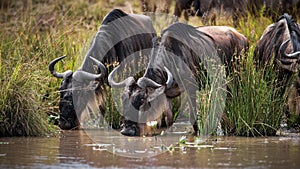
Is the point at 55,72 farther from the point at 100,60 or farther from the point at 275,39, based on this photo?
the point at 275,39

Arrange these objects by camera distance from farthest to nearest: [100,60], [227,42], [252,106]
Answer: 1. [227,42]
2. [100,60]
3. [252,106]

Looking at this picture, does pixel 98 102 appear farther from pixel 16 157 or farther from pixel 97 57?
pixel 16 157

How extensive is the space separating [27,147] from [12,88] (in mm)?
1137

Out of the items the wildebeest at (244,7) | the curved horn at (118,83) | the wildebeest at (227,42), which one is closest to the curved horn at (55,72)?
the curved horn at (118,83)

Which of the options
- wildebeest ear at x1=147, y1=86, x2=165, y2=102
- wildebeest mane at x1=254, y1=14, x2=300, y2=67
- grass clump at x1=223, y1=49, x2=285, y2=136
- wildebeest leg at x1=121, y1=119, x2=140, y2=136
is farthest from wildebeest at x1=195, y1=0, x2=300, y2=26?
wildebeest leg at x1=121, y1=119, x2=140, y2=136

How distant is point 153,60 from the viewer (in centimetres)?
972

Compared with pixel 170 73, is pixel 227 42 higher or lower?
higher

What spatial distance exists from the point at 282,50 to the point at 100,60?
266 cm

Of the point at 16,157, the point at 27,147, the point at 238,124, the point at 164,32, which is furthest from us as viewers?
the point at 164,32

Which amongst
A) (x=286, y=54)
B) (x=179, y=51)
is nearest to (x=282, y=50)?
(x=286, y=54)

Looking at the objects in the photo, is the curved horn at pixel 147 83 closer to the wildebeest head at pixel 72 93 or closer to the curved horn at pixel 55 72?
the wildebeest head at pixel 72 93

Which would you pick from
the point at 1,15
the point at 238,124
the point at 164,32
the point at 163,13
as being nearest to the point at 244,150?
the point at 238,124

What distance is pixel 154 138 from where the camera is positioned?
9297 mm

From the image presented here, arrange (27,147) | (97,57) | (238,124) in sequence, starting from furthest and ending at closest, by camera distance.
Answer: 1. (97,57)
2. (238,124)
3. (27,147)
